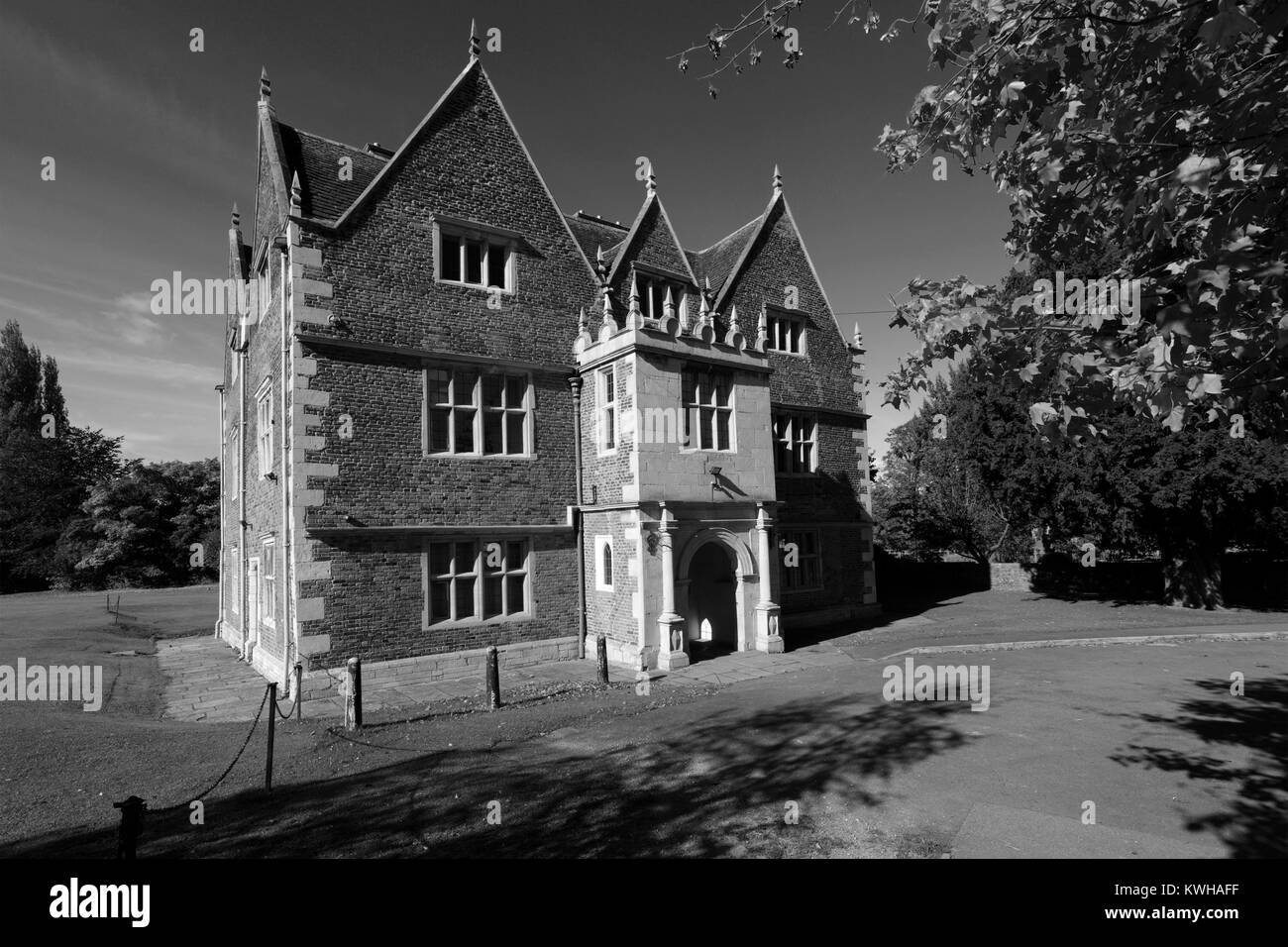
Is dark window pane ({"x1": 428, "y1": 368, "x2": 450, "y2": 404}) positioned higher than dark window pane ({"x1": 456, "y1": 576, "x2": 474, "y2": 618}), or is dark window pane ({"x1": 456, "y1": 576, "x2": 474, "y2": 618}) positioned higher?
dark window pane ({"x1": 428, "y1": 368, "x2": 450, "y2": 404})

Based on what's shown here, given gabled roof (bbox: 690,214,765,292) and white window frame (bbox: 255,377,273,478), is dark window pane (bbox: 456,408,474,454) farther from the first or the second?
gabled roof (bbox: 690,214,765,292)

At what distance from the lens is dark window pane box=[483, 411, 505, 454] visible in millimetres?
16688

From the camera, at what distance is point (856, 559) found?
76.9 ft

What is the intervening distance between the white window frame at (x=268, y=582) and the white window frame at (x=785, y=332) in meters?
15.4

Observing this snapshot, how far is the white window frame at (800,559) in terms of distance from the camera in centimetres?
2173

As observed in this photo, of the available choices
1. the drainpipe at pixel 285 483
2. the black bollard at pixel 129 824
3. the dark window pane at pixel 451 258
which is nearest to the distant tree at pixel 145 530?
the drainpipe at pixel 285 483

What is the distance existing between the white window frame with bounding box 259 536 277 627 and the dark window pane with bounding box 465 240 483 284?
7605mm

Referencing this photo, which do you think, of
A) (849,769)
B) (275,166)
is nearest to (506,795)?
(849,769)

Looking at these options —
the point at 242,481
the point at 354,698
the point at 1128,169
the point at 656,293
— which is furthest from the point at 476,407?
the point at 1128,169

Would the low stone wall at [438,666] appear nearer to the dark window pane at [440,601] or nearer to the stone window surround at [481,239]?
the dark window pane at [440,601]

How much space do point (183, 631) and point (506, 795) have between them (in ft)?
81.4

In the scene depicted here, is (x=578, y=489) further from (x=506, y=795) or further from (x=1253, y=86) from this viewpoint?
(x=1253, y=86)

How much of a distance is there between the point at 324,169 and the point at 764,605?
15.1m

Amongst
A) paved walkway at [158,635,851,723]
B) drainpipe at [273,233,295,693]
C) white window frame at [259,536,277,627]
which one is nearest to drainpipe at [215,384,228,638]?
paved walkway at [158,635,851,723]
